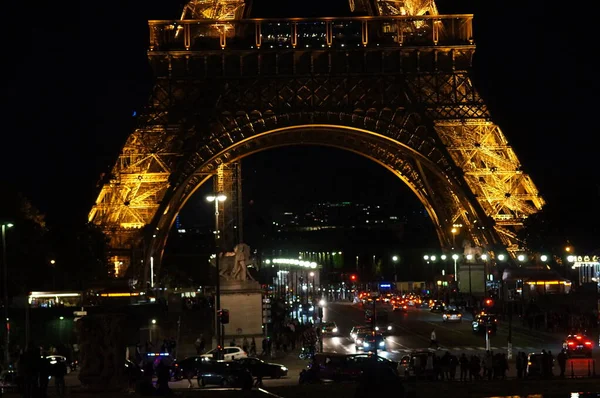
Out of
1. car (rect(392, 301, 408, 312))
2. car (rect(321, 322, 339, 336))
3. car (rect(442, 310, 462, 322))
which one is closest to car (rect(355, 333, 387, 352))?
car (rect(321, 322, 339, 336))

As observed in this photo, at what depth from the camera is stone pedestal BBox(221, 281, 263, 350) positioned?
64.1 m

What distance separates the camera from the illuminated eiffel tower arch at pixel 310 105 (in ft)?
242

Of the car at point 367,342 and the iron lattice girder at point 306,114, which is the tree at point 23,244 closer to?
the iron lattice girder at point 306,114

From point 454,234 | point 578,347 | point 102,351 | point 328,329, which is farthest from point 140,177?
point 102,351

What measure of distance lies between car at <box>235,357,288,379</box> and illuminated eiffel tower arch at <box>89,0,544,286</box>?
27244 millimetres

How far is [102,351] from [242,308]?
28372mm

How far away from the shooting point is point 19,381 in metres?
38.8

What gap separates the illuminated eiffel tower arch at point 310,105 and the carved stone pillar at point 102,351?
37.0 meters

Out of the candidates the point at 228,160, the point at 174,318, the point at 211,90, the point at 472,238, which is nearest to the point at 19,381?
the point at 174,318

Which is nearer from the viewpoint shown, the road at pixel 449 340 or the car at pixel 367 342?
the road at pixel 449 340

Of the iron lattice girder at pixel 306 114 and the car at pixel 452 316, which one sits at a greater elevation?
the iron lattice girder at pixel 306 114

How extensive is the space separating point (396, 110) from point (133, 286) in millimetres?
18379

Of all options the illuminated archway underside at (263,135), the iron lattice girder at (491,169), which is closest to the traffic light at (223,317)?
the illuminated archway underside at (263,135)

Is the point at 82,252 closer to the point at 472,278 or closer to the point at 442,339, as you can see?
the point at 442,339
